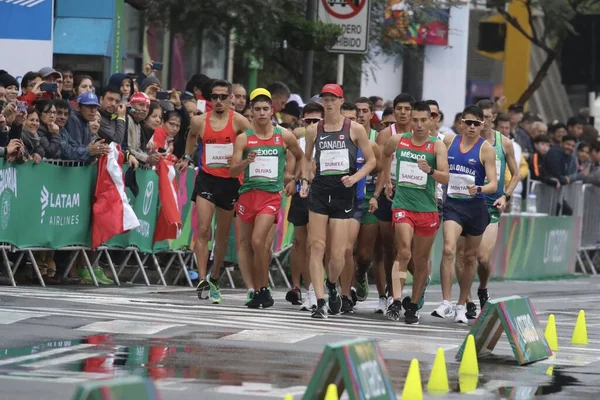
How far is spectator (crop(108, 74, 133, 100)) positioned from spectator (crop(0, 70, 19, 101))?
2.07m

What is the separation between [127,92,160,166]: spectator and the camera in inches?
736

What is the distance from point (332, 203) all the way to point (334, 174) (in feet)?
0.89

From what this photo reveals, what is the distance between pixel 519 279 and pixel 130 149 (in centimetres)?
916

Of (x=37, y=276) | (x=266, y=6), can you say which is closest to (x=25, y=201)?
(x=37, y=276)

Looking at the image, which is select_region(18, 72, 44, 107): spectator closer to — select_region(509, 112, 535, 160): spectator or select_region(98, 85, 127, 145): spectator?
select_region(98, 85, 127, 145): spectator

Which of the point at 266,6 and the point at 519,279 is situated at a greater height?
the point at 266,6

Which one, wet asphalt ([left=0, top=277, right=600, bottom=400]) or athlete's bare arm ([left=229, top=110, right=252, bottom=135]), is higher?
athlete's bare arm ([left=229, top=110, right=252, bottom=135])

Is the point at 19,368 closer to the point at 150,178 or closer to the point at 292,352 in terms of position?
the point at 292,352

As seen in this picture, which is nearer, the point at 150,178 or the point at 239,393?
the point at 239,393

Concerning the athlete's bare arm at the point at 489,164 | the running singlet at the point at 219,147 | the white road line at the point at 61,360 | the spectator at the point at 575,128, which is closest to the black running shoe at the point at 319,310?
the running singlet at the point at 219,147

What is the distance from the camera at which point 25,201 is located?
16922mm

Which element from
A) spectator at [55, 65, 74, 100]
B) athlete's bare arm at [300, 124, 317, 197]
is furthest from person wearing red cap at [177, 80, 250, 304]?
spectator at [55, 65, 74, 100]

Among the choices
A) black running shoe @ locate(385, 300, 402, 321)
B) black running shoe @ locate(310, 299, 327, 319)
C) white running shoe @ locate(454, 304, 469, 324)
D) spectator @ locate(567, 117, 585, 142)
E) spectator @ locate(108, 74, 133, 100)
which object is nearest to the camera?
black running shoe @ locate(310, 299, 327, 319)

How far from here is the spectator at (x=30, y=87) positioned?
57.3 feet
